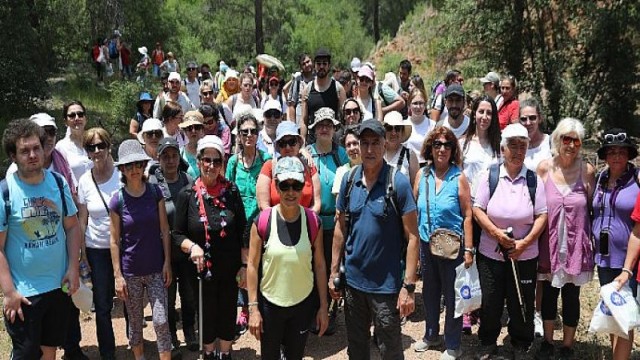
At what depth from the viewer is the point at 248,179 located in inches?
193

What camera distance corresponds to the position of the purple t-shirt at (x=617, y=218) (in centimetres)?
399

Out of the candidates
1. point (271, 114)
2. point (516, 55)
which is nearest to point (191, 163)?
point (271, 114)

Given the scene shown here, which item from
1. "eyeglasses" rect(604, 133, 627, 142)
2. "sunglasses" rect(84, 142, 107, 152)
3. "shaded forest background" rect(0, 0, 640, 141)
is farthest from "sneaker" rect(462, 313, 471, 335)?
"shaded forest background" rect(0, 0, 640, 141)

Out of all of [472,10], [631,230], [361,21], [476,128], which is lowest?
[631,230]

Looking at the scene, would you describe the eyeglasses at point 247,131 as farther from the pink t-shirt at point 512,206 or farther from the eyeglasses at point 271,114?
the pink t-shirt at point 512,206

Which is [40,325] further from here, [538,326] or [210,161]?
[538,326]

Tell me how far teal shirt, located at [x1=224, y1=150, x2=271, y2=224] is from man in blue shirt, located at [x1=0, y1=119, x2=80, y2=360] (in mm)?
1457

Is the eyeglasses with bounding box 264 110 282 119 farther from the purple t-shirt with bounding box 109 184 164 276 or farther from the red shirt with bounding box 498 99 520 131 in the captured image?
the red shirt with bounding box 498 99 520 131

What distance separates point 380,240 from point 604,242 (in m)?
1.76

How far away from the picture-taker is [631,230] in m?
3.99

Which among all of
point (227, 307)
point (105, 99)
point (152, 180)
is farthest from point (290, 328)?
point (105, 99)

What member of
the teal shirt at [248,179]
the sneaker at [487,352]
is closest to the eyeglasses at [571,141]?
the sneaker at [487,352]

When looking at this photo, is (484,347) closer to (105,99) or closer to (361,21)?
(105,99)

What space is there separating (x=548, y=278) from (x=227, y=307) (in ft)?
8.46
